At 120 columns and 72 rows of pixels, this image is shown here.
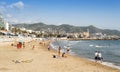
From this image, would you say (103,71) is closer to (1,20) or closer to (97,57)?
Answer: (97,57)

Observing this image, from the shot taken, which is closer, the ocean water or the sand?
the sand

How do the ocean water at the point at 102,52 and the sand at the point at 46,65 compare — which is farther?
the ocean water at the point at 102,52

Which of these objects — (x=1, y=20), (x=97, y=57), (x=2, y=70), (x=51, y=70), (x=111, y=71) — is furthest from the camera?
(x=1, y=20)

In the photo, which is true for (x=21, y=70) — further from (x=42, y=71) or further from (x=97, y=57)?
(x=97, y=57)

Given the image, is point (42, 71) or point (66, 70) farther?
point (66, 70)

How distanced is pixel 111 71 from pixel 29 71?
722 cm

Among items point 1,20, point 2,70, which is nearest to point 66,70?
point 2,70

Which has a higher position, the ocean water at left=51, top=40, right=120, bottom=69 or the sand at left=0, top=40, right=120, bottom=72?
the sand at left=0, top=40, right=120, bottom=72

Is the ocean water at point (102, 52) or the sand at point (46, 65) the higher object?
the sand at point (46, 65)

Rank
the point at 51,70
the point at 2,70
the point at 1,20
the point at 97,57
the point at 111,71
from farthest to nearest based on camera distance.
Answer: the point at 1,20, the point at 97,57, the point at 111,71, the point at 51,70, the point at 2,70

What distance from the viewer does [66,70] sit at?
62.7 ft

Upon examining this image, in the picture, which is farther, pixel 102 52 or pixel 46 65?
pixel 102 52

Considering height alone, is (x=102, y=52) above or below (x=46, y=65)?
below

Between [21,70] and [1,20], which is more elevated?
[1,20]
